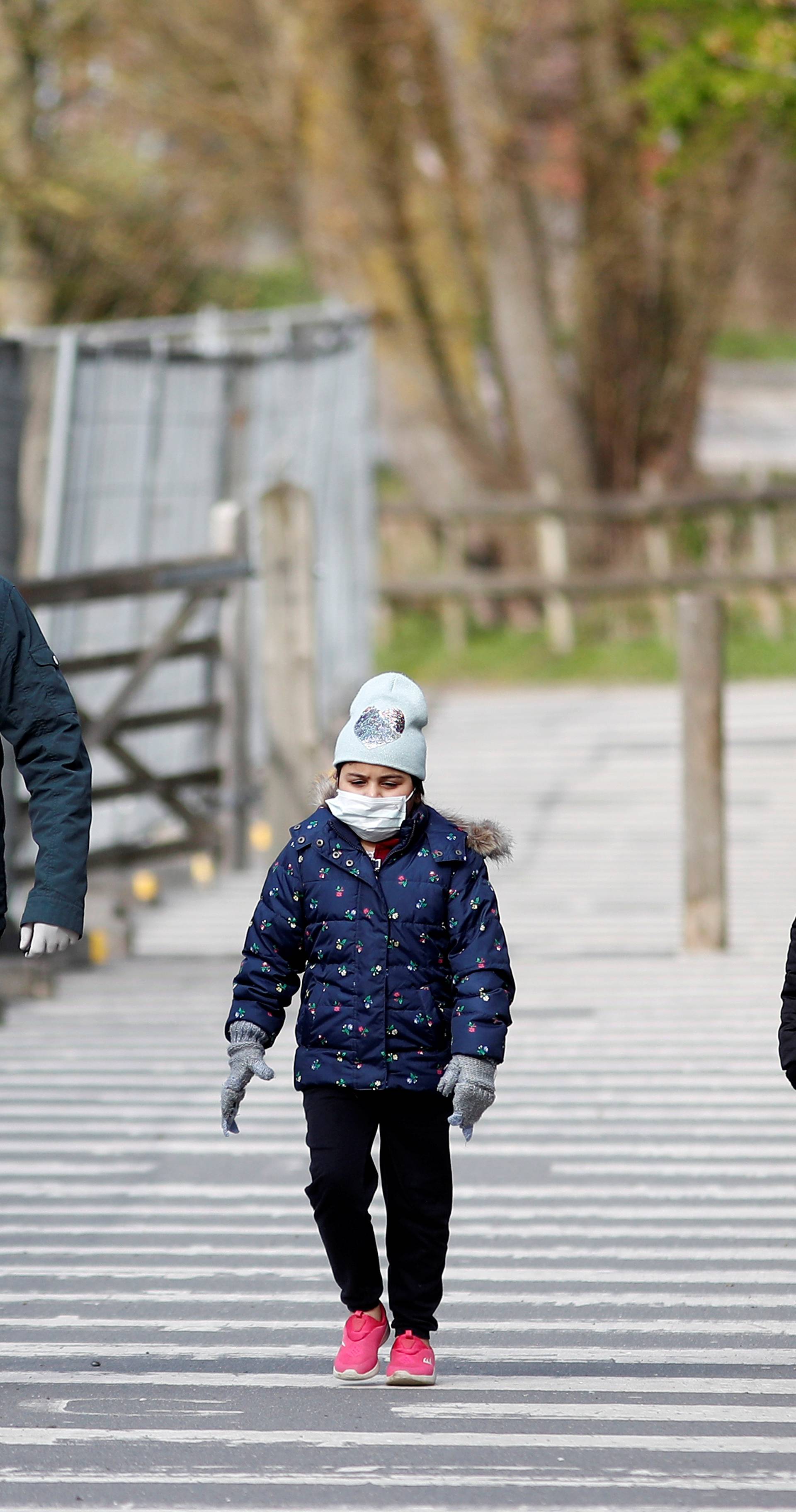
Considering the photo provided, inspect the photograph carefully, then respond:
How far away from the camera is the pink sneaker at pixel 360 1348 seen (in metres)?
4.21

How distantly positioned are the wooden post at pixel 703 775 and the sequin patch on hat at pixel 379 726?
4735 mm

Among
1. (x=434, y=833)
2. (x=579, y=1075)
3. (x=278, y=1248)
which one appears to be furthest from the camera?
(x=579, y=1075)

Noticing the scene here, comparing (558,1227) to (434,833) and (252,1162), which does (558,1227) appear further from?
(434,833)

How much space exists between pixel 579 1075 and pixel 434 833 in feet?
9.42

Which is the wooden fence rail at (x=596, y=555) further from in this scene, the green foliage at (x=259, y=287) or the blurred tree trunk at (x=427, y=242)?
the green foliage at (x=259, y=287)

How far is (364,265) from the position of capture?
2222cm

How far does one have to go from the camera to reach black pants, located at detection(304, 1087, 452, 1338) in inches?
166

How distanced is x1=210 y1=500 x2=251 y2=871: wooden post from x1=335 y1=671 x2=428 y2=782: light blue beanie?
22.5 ft

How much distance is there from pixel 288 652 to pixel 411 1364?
7.21 metres

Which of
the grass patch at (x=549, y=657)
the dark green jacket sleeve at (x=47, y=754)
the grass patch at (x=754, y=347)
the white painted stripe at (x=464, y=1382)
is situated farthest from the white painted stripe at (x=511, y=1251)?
the grass patch at (x=754, y=347)

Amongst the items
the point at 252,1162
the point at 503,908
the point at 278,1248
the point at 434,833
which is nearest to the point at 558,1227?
the point at 278,1248

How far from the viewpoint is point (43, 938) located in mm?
4199

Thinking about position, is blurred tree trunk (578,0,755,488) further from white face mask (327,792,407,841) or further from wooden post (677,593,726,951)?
white face mask (327,792,407,841)

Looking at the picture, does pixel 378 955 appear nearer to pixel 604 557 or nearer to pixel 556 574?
pixel 556 574
